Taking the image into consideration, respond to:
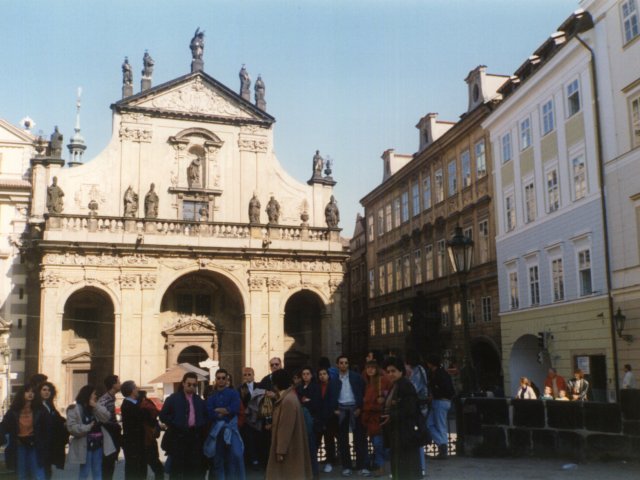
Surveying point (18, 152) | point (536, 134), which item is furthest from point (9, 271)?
point (536, 134)

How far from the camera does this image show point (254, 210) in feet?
114

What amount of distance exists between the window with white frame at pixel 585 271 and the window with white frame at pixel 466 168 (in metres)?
11.0

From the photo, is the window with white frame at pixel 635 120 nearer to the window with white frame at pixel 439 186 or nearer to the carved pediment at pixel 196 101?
the window with white frame at pixel 439 186

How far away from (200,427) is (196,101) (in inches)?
1136

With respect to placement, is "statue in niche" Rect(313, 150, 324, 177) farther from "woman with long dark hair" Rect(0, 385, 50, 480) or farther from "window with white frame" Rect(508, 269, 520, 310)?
"woman with long dark hair" Rect(0, 385, 50, 480)

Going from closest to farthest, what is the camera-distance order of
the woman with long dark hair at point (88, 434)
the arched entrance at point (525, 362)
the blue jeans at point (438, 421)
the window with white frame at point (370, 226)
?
1. the woman with long dark hair at point (88, 434)
2. the blue jeans at point (438, 421)
3. the arched entrance at point (525, 362)
4. the window with white frame at point (370, 226)

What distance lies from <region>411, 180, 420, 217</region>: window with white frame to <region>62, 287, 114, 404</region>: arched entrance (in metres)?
17.6

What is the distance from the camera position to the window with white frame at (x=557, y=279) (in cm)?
2477

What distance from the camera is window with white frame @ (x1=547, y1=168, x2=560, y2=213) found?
82.2ft

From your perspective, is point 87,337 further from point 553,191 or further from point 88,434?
point 88,434

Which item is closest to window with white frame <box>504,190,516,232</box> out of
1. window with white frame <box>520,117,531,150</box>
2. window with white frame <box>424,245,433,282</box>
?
window with white frame <box>520,117,531,150</box>

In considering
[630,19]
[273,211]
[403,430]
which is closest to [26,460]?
[403,430]

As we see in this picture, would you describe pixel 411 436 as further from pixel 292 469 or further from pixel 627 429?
pixel 627 429

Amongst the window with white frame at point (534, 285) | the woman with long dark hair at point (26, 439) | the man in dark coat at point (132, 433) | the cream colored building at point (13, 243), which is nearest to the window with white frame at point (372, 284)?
the window with white frame at point (534, 285)
